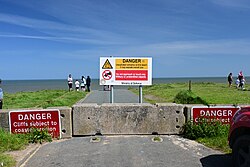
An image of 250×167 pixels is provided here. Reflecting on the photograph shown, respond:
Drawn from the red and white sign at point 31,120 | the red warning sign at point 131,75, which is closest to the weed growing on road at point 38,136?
the red and white sign at point 31,120

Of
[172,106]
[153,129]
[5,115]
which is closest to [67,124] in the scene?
[5,115]

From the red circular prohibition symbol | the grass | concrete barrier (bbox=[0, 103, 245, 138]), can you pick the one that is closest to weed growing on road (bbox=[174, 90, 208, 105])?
the red circular prohibition symbol

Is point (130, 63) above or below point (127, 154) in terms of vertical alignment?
above

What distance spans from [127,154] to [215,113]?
3133mm

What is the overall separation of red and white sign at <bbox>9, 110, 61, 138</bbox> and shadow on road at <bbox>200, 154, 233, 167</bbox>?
4.20 m

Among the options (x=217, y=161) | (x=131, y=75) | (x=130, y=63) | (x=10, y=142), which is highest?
(x=130, y=63)

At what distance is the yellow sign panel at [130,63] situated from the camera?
13000 millimetres

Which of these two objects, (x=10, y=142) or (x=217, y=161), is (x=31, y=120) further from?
(x=217, y=161)

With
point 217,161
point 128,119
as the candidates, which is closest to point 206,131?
point 217,161

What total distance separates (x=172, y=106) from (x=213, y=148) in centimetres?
194

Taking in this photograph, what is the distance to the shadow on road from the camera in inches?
236

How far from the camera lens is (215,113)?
8.59 m

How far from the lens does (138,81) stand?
13.4 m

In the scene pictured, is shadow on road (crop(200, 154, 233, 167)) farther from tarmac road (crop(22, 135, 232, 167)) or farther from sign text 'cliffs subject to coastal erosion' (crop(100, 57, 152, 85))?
sign text 'cliffs subject to coastal erosion' (crop(100, 57, 152, 85))
